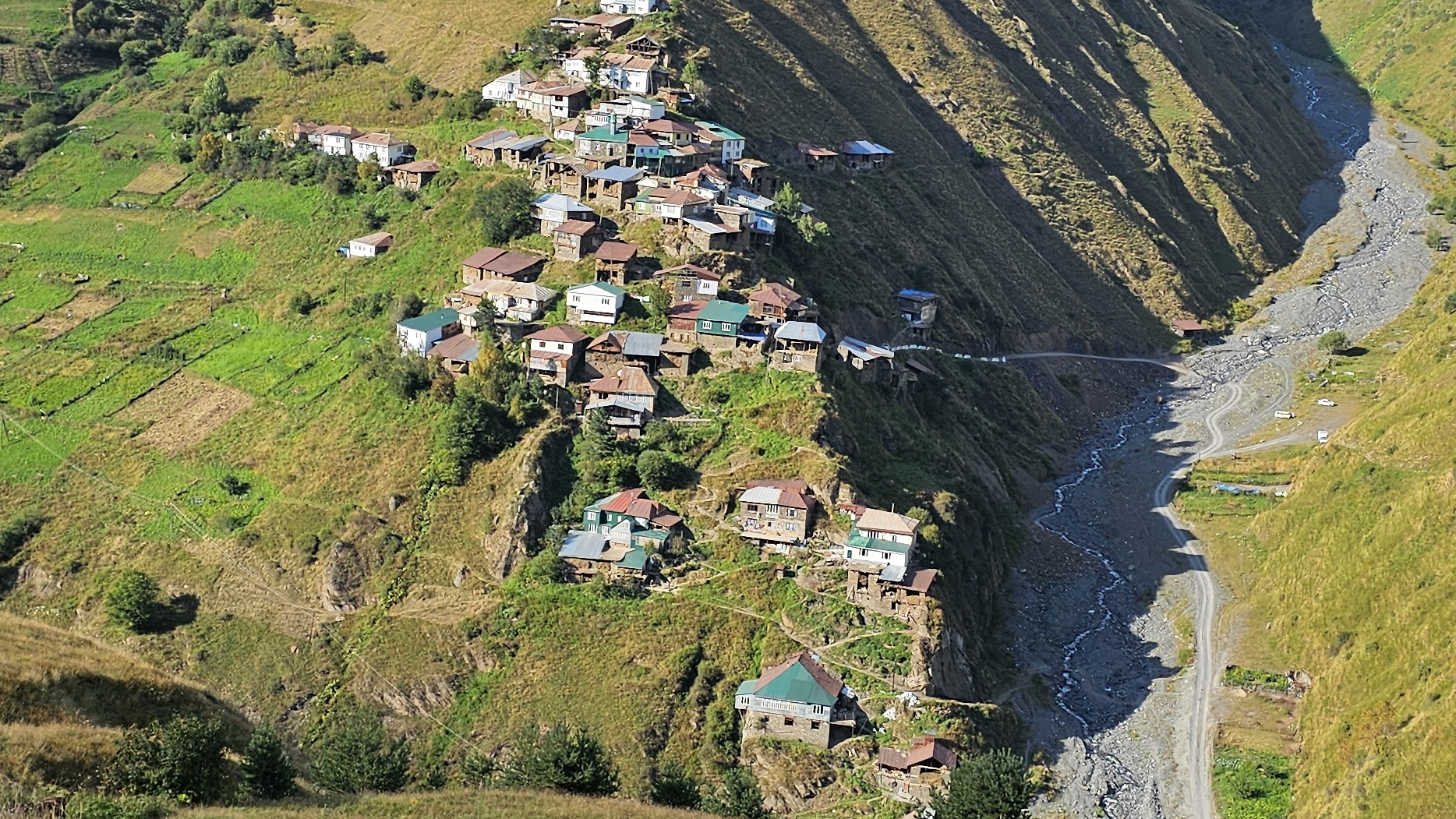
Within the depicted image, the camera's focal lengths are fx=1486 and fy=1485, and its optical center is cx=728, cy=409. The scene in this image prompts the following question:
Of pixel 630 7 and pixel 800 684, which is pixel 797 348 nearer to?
pixel 800 684

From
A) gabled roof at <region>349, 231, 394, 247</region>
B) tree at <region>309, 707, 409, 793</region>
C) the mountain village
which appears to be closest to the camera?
tree at <region>309, 707, 409, 793</region>

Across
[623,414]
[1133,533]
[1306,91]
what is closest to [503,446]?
[623,414]

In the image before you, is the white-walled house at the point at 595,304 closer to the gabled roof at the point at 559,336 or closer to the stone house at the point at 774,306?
the gabled roof at the point at 559,336

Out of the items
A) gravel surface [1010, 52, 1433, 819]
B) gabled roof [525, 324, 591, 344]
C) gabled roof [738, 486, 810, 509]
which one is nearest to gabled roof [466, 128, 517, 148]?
gabled roof [525, 324, 591, 344]

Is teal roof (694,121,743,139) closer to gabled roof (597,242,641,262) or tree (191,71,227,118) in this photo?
gabled roof (597,242,641,262)

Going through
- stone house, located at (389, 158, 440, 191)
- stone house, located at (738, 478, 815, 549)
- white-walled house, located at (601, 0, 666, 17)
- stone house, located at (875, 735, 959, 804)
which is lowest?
stone house, located at (875, 735, 959, 804)

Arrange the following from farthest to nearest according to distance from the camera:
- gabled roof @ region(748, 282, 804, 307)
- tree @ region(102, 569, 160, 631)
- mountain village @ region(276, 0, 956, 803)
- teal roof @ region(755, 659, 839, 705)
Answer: gabled roof @ region(748, 282, 804, 307) < tree @ region(102, 569, 160, 631) < mountain village @ region(276, 0, 956, 803) < teal roof @ region(755, 659, 839, 705)
